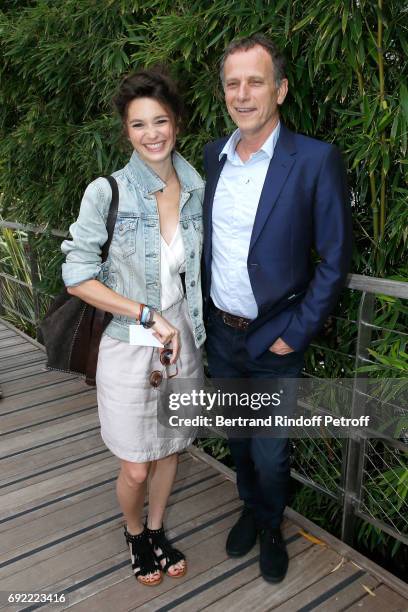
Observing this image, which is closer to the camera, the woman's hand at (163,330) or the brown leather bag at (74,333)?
the woman's hand at (163,330)

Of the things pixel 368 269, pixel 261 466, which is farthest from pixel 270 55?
pixel 261 466

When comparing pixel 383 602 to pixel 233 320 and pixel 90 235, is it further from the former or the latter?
pixel 90 235

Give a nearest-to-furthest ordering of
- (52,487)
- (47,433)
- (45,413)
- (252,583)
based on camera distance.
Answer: (252,583)
(52,487)
(47,433)
(45,413)

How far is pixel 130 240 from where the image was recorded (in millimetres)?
1607

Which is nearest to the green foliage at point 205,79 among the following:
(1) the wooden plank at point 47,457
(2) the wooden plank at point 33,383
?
(2) the wooden plank at point 33,383

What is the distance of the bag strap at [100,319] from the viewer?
1.59m

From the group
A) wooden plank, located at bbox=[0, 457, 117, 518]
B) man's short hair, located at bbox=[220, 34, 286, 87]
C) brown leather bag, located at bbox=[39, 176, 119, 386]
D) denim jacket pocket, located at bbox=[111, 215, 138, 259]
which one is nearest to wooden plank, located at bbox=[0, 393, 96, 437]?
wooden plank, located at bbox=[0, 457, 117, 518]

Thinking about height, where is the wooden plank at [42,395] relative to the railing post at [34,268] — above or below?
below

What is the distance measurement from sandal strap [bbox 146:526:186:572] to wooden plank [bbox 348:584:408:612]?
0.60 metres

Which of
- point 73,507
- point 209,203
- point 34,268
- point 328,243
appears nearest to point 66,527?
point 73,507

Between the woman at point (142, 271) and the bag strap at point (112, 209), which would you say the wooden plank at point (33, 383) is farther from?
the bag strap at point (112, 209)

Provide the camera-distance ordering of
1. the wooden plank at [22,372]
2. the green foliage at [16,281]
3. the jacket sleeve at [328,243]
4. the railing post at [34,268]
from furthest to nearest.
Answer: the green foliage at [16,281] < the railing post at [34,268] < the wooden plank at [22,372] < the jacket sleeve at [328,243]

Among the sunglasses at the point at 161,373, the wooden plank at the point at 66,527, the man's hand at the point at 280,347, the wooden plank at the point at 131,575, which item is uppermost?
the man's hand at the point at 280,347

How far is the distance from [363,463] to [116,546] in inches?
37.9
